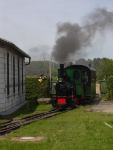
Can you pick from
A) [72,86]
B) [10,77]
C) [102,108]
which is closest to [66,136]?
[10,77]

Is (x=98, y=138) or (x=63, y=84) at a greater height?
(x=63, y=84)

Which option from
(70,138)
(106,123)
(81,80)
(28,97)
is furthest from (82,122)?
(28,97)

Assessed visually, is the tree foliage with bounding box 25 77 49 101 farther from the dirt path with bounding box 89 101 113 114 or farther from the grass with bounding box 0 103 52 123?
the dirt path with bounding box 89 101 113 114

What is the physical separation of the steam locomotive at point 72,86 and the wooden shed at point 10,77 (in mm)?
2991

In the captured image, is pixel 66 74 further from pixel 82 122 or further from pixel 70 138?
pixel 70 138

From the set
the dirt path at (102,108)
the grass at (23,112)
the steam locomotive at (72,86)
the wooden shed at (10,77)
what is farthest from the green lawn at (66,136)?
the steam locomotive at (72,86)

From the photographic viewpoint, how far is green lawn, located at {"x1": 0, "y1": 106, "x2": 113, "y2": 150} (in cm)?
1335

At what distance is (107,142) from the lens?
1402 centimetres

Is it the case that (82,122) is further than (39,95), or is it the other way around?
(39,95)

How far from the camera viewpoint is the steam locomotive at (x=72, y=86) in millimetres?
32094

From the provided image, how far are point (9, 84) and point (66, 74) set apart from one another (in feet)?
17.1

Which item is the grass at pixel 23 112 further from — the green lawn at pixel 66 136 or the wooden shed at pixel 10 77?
the green lawn at pixel 66 136

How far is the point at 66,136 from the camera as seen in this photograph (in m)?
15.5

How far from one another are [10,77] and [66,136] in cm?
1576
